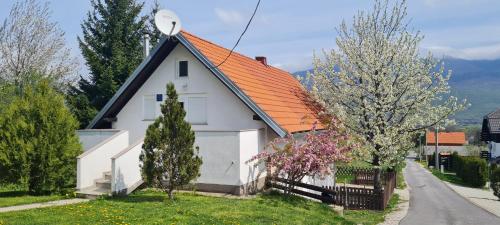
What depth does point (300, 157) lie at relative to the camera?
15.4m

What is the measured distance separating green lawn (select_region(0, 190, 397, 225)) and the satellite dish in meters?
6.06

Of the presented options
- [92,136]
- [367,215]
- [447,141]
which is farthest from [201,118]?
[447,141]

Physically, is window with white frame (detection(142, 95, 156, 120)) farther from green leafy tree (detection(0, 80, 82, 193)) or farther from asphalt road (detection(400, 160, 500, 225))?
asphalt road (detection(400, 160, 500, 225))

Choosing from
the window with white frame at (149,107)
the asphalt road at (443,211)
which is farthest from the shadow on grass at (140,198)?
the asphalt road at (443,211)

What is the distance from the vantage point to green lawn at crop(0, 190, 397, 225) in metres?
10.6

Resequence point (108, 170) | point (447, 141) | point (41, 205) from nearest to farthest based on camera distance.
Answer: point (41, 205) → point (108, 170) → point (447, 141)

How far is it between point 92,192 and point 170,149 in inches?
148

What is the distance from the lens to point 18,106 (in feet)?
48.2

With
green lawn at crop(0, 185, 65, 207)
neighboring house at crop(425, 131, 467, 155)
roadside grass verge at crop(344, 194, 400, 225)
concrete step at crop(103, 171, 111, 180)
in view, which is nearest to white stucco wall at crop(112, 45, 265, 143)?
concrete step at crop(103, 171, 111, 180)

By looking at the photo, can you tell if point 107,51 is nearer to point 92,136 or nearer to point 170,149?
point 92,136

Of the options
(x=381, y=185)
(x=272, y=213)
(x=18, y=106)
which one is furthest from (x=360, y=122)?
(x=18, y=106)

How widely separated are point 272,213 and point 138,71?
8.47 metres

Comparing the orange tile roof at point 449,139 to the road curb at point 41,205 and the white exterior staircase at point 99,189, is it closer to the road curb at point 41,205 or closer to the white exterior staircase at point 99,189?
the white exterior staircase at point 99,189

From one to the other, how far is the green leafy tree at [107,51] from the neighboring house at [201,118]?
9.96 meters
